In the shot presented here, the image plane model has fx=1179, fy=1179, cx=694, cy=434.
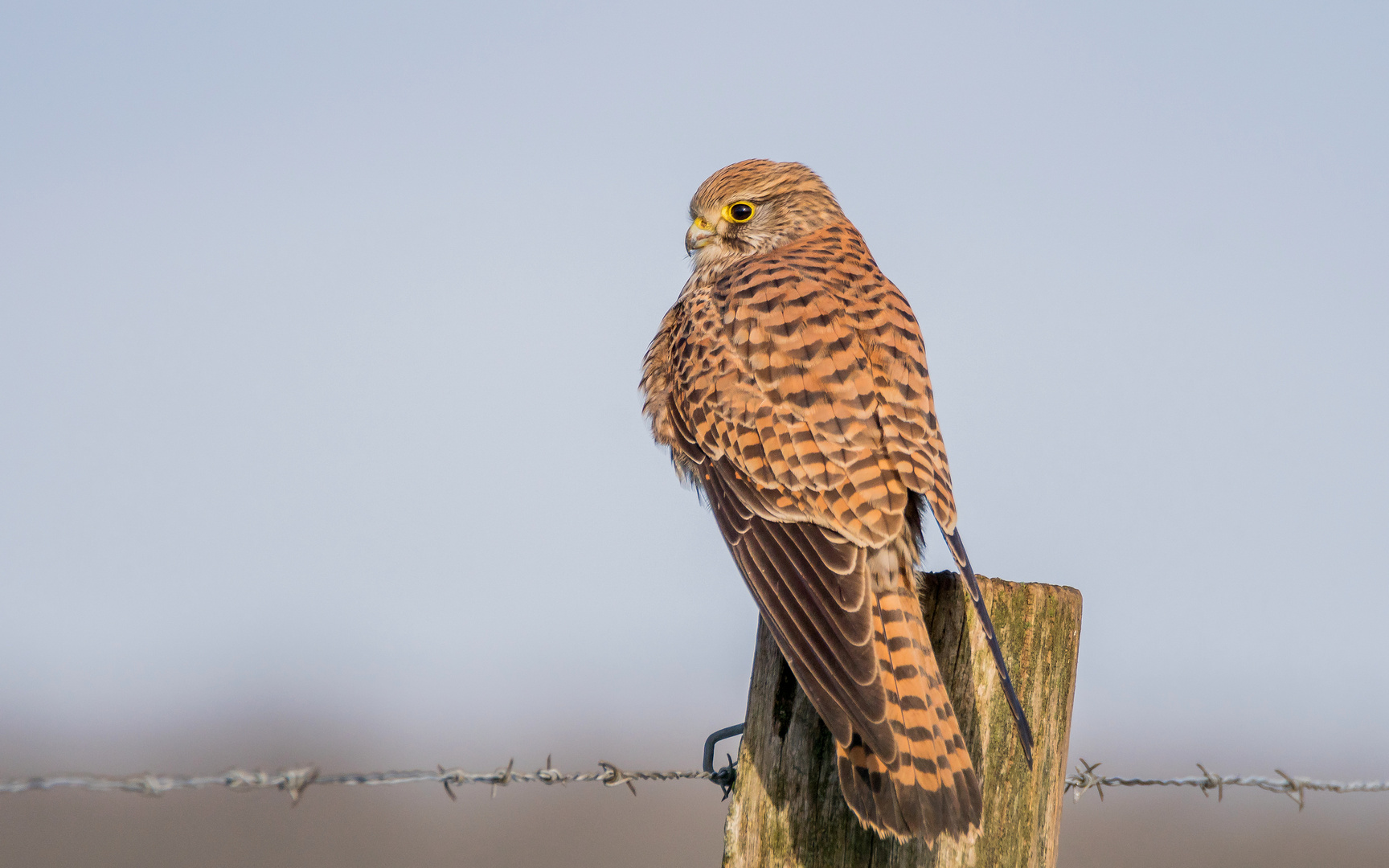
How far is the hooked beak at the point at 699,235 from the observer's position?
4.25m

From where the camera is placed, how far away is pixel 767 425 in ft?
10.3

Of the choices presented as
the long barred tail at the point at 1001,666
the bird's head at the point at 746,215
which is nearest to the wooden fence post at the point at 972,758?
the long barred tail at the point at 1001,666

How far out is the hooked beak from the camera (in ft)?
14.0

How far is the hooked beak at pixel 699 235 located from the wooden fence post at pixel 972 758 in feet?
6.84

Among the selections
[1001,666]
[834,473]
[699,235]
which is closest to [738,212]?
[699,235]

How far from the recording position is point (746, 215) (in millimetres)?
4258

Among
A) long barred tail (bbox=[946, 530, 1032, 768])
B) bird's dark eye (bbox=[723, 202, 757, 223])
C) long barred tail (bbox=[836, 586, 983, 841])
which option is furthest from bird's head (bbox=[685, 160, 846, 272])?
long barred tail (bbox=[836, 586, 983, 841])

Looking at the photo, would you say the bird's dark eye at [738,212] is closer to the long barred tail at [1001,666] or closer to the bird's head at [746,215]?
the bird's head at [746,215]

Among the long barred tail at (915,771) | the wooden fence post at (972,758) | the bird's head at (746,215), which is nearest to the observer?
the long barred tail at (915,771)

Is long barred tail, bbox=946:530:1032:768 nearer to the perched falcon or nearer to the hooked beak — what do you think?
the perched falcon

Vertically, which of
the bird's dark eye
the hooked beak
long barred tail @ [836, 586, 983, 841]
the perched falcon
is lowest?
long barred tail @ [836, 586, 983, 841]

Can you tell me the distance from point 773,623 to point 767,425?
2.40 feet

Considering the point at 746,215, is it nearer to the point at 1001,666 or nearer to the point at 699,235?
the point at 699,235

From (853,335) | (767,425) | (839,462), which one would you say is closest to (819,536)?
(839,462)
